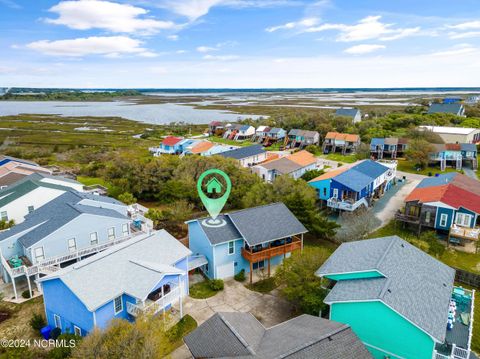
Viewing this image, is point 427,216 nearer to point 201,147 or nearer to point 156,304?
point 156,304

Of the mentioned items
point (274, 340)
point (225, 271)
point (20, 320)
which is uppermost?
point (274, 340)

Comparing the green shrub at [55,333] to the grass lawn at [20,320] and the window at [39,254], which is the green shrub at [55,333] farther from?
the window at [39,254]

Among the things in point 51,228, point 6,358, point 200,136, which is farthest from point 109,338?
point 200,136

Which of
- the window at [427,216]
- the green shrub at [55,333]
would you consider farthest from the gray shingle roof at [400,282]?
the green shrub at [55,333]

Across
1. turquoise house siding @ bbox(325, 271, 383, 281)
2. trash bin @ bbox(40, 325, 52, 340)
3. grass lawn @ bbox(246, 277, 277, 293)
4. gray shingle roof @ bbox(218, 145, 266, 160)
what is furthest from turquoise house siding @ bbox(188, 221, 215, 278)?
gray shingle roof @ bbox(218, 145, 266, 160)

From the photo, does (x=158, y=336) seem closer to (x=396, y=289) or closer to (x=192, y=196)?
(x=396, y=289)

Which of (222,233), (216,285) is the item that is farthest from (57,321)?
(222,233)

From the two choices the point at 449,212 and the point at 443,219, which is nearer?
the point at 449,212
